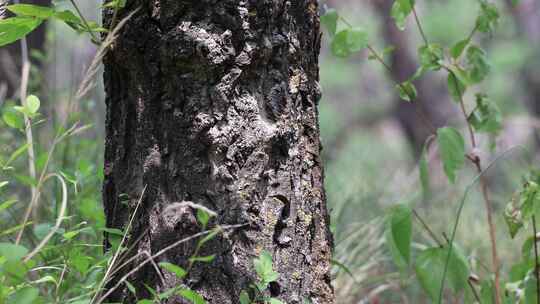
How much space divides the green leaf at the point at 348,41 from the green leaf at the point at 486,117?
36 centimetres

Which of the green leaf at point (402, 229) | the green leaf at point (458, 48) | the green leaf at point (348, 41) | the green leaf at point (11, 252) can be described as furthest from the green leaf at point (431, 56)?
the green leaf at point (11, 252)

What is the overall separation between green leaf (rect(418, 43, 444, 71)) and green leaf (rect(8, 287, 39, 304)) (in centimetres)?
105

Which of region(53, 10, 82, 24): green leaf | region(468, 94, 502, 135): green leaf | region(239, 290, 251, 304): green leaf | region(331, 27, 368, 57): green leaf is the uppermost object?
region(53, 10, 82, 24): green leaf

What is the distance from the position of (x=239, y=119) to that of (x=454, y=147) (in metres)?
0.60

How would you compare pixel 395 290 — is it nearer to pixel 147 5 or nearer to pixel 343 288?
pixel 343 288

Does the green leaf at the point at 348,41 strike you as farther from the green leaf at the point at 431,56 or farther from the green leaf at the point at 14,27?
the green leaf at the point at 14,27

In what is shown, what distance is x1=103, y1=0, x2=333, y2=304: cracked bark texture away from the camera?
1.20 meters

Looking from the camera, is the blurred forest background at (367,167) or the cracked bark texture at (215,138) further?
the blurred forest background at (367,167)

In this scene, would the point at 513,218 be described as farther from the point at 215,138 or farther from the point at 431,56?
the point at 215,138

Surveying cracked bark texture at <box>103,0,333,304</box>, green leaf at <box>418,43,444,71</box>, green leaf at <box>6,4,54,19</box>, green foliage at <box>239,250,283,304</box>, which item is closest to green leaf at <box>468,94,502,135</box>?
green leaf at <box>418,43,444,71</box>

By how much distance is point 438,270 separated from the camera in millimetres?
1506

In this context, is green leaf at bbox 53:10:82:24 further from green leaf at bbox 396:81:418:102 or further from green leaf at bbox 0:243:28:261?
green leaf at bbox 396:81:418:102

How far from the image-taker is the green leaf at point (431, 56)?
5.29 feet

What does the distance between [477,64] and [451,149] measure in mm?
302
